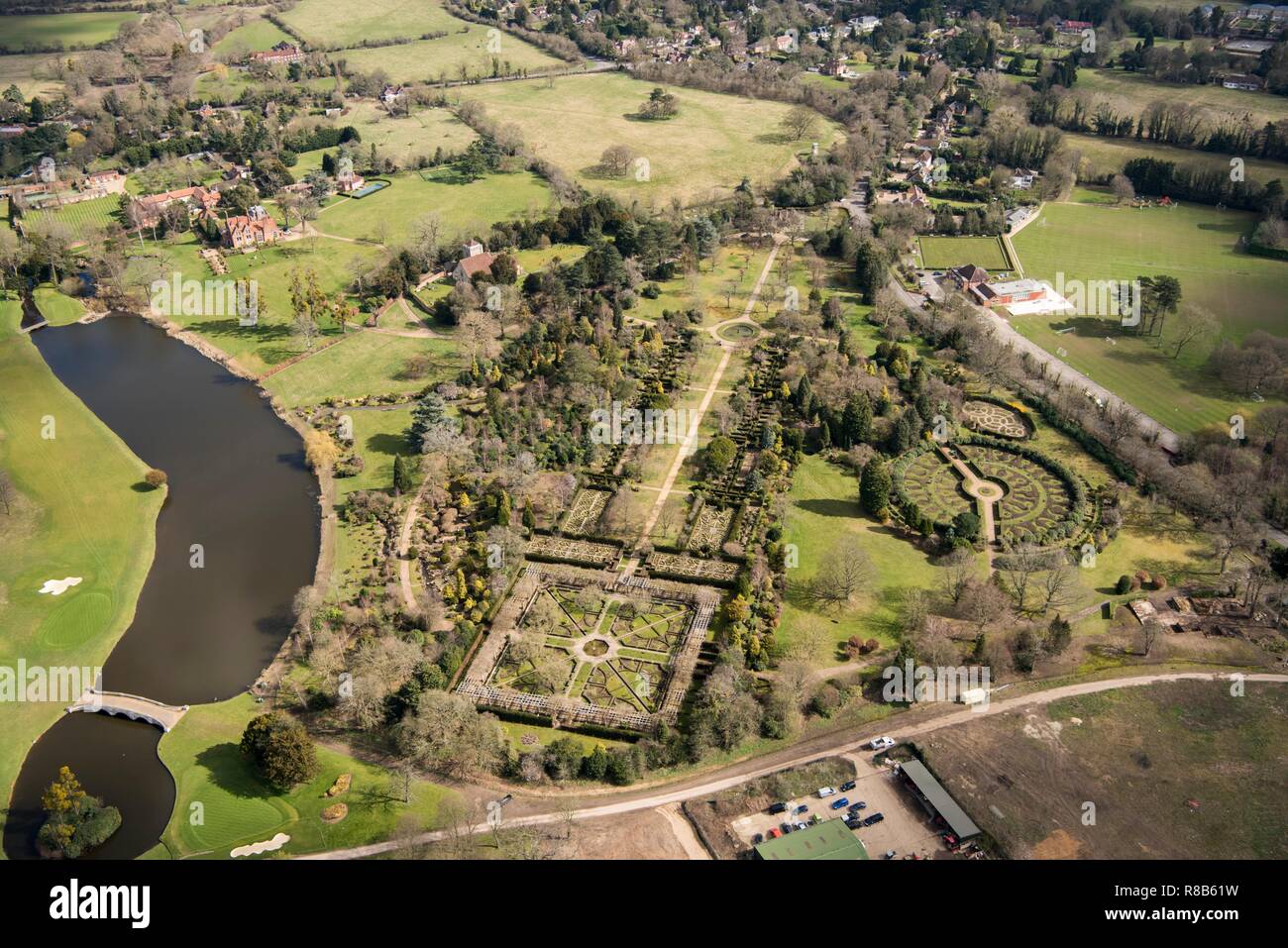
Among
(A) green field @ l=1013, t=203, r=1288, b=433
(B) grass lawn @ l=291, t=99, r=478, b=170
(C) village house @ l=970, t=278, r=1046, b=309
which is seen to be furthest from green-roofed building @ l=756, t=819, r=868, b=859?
(B) grass lawn @ l=291, t=99, r=478, b=170

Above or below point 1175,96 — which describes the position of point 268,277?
below

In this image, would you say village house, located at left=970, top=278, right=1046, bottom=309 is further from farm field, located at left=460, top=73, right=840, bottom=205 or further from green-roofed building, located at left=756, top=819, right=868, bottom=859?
green-roofed building, located at left=756, top=819, right=868, bottom=859

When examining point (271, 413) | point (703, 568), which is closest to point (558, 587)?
point (703, 568)

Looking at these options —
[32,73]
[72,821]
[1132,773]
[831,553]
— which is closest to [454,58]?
[32,73]

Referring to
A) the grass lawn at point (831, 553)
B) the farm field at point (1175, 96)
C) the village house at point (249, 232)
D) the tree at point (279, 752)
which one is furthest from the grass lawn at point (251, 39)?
the tree at point (279, 752)

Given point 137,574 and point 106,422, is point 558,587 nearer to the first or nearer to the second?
point 137,574

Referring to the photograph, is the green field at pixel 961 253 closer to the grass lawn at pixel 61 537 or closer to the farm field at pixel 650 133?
the farm field at pixel 650 133

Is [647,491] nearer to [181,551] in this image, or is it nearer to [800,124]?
[181,551]
